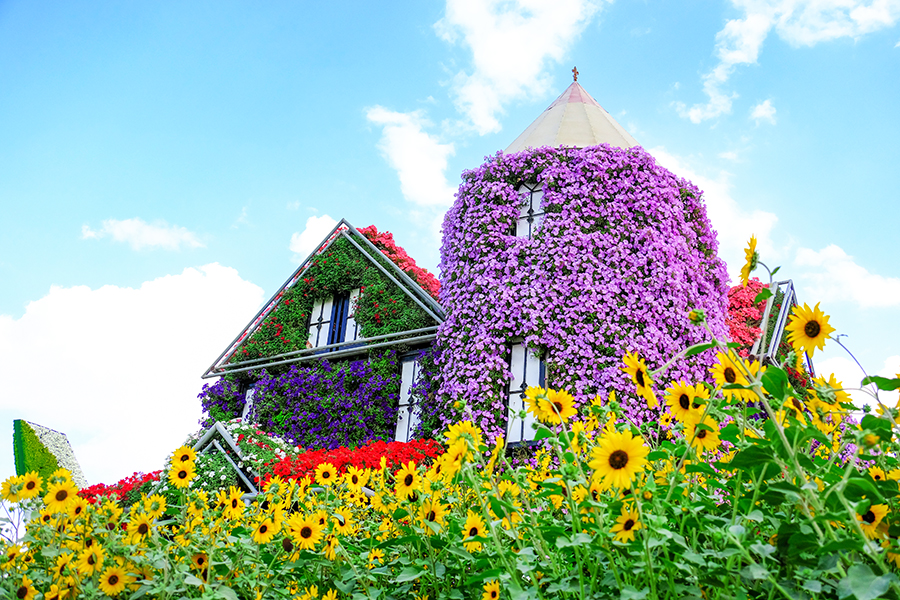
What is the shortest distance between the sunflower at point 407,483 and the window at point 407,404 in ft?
21.7

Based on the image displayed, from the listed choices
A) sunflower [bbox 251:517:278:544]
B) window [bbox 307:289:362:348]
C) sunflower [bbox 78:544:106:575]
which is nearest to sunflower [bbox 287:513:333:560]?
sunflower [bbox 251:517:278:544]

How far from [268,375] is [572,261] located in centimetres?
612

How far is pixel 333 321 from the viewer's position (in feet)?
38.7

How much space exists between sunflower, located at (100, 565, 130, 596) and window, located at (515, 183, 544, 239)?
305 inches

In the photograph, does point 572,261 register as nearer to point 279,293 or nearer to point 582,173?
point 582,173

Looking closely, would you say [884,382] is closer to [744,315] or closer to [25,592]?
[25,592]

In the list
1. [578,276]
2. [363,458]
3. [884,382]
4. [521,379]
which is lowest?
[884,382]

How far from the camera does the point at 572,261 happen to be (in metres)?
8.84

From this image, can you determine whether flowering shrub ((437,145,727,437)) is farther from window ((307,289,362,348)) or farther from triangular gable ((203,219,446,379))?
window ((307,289,362,348))

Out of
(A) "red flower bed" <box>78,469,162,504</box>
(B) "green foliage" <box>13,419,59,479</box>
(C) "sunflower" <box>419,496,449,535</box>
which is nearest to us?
(C) "sunflower" <box>419,496,449,535</box>

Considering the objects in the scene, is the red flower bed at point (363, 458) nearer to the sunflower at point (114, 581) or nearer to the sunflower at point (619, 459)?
the sunflower at point (114, 581)

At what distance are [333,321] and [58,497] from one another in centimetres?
885

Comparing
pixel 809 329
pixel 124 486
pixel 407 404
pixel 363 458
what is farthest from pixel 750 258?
pixel 124 486

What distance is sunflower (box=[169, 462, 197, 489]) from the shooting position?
3.06 meters
